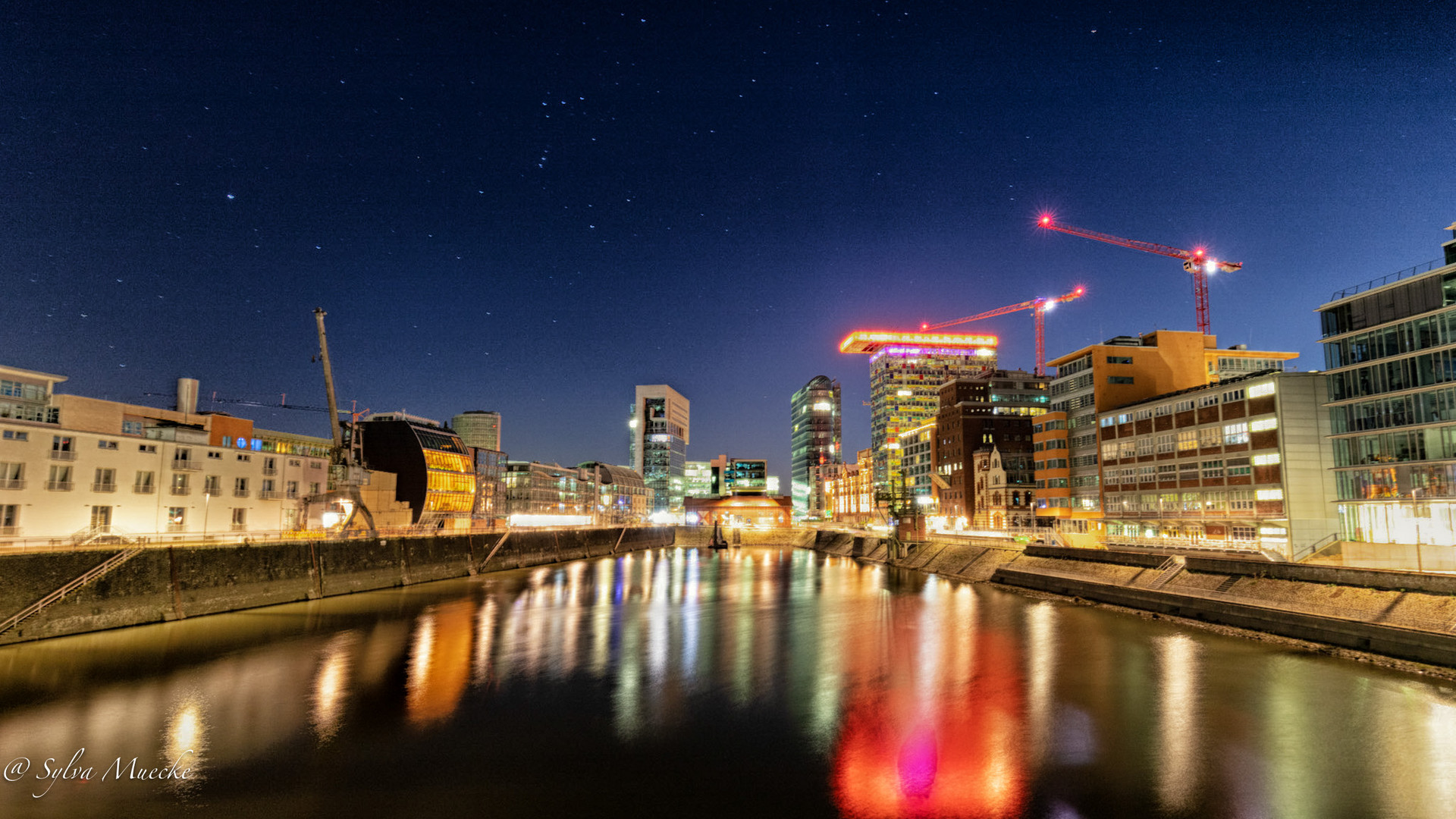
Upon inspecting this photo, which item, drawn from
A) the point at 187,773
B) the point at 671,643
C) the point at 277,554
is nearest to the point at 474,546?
the point at 277,554

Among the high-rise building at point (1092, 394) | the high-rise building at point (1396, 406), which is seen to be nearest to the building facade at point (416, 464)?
the high-rise building at point (1092, 394)

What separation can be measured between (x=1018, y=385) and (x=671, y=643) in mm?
133723

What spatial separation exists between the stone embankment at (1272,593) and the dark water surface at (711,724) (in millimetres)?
2830

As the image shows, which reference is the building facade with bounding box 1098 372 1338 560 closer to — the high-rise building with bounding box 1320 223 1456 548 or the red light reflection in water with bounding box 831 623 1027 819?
the high-rise building with bounding box 1320 223 1456 548

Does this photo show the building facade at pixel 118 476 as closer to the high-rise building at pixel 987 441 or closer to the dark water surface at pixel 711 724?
the dark water surface at pixel 711 724

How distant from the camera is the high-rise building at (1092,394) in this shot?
101 m

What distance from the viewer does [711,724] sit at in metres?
27.9

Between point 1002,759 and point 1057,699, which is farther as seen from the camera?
point 1057,699

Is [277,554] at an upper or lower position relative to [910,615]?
upper

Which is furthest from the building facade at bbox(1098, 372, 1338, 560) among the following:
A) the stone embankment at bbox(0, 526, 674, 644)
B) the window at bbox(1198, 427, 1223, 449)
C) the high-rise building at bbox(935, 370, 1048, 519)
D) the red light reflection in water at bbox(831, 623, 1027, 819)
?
the stone embankment at bbox(0, 526, 674, 644)

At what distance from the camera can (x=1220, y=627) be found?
4666 cm

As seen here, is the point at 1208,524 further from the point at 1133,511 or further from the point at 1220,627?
the point at 1220,627

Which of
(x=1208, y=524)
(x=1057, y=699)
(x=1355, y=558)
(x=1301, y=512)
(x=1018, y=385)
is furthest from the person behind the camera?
(x=1018, y=385)

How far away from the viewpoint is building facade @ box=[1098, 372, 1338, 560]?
228 feet
